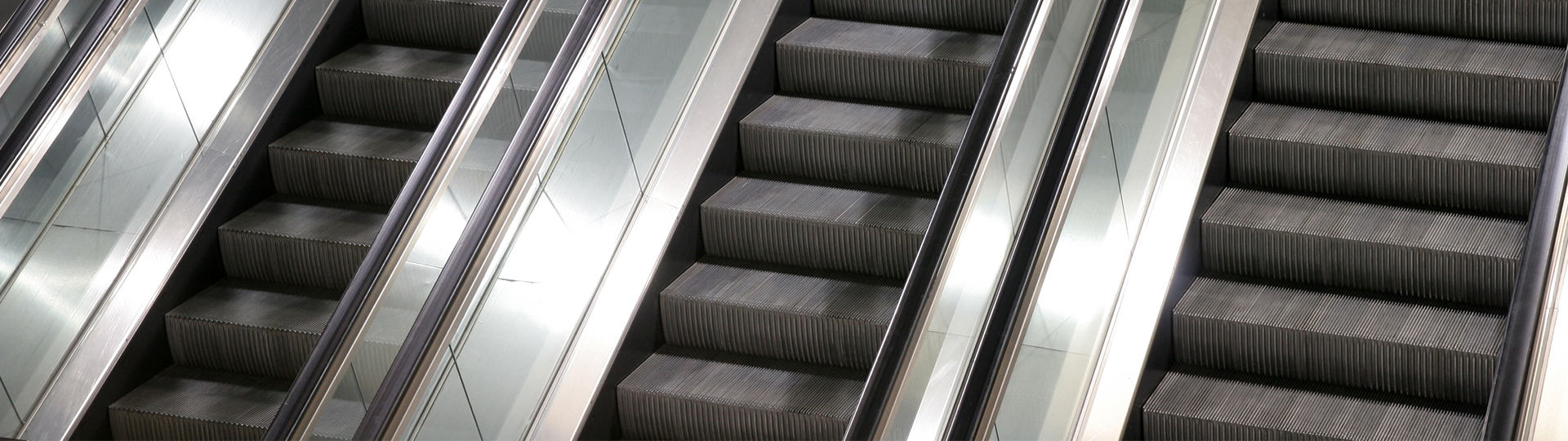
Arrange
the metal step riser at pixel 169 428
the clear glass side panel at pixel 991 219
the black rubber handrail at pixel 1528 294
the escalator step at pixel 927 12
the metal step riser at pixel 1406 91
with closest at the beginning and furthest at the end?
the black rubber handrail at pixel 1528 294, the clear glass side panel at pixel 991 219, the metal step riser at pixel 1406 91, the metal step riser at pixel 169 428, the escalator step at pixel 927 12

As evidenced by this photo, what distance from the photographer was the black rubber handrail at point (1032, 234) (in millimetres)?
3551

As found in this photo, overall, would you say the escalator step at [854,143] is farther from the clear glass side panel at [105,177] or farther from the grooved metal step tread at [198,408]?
the clear glass side panel at [105,177]

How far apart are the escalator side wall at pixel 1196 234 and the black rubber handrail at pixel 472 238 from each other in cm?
207

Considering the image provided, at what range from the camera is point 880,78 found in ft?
17.5

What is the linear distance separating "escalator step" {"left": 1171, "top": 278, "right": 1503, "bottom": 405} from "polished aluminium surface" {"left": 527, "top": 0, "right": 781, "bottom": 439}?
5.90 feet

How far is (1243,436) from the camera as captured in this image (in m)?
4.11

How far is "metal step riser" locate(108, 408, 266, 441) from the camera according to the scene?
4.88 meters

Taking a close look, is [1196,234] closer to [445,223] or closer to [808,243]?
[808,243]

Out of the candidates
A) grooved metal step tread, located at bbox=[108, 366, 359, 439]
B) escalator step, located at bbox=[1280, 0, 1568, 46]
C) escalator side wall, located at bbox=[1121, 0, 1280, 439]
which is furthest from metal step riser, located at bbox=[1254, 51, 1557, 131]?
grooved metal step tread, located at bbox=[108, 366, 359, 439]

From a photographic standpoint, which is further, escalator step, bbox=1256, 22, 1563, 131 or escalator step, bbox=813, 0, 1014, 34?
escalator step, bbox=813, 0, 1014, 34

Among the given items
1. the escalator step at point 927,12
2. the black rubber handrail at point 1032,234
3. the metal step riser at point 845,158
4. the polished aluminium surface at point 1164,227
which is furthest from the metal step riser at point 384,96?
the polished aluminium surface at point 1164,227

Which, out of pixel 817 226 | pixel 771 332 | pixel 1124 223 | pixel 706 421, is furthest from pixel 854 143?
pixel 706 421

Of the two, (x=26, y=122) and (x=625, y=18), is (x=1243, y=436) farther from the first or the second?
(x=26, y=122)

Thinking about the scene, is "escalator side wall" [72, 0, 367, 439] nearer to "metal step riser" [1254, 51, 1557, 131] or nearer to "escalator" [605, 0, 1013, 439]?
"escalator" [605, 0, 1013, 439]
